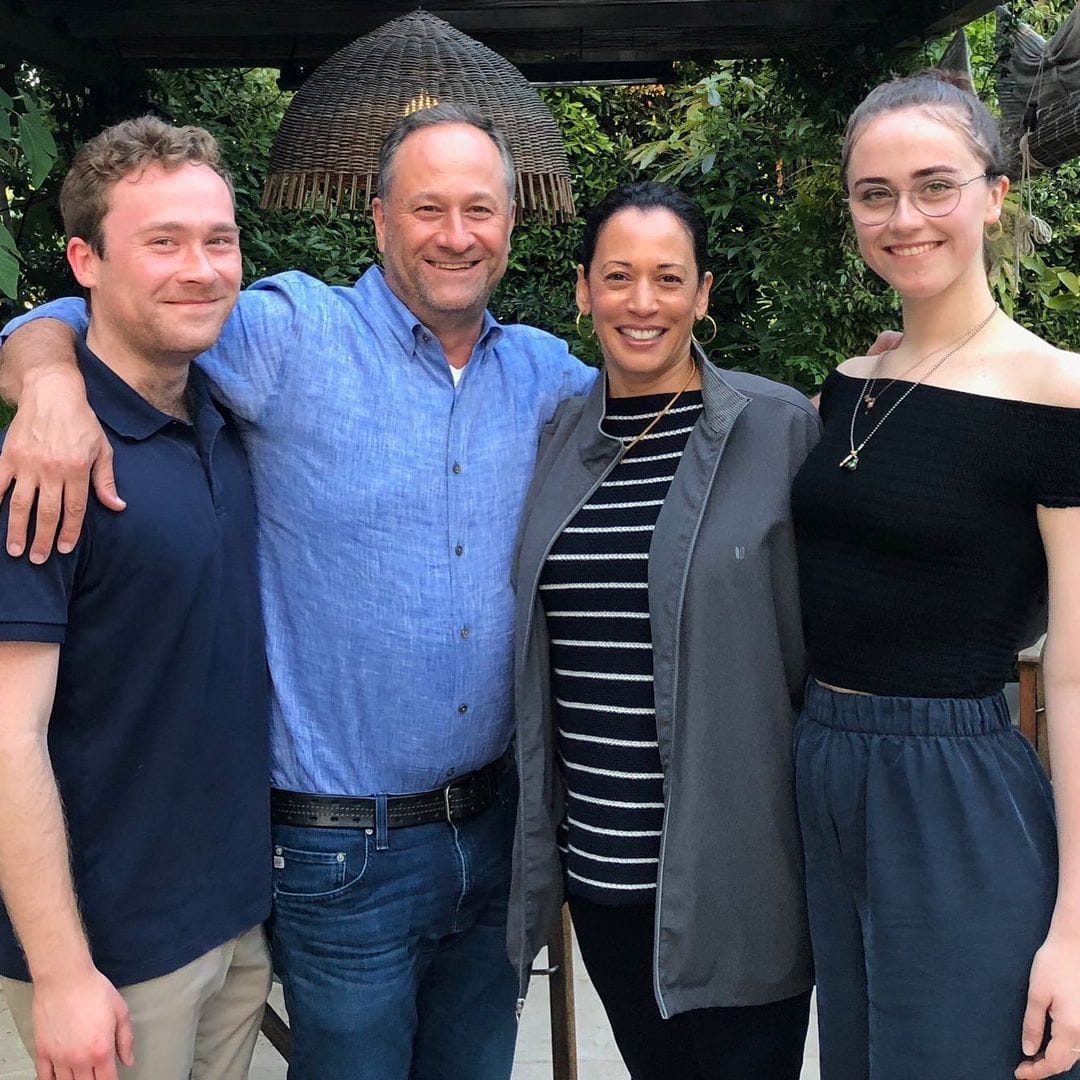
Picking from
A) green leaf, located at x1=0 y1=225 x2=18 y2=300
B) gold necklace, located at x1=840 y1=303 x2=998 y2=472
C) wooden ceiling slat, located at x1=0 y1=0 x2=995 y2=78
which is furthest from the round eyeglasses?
wooden ceiling slat, located at x1=0 y1=0 x2=995 y2=78

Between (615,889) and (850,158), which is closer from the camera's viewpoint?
(850,158)

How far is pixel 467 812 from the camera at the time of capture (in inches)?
75.9

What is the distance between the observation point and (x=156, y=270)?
1582 mm

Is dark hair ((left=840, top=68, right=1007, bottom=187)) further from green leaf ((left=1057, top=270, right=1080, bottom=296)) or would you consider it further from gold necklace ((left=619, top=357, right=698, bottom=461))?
green leaf ((left=1057, top=270, right=1080, bottom=296))

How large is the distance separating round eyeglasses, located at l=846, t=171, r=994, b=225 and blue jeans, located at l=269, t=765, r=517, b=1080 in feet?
3.71

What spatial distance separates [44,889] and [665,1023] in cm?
98

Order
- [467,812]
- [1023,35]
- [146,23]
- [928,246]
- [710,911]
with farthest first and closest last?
[146,23] → [1023,35] → [467,812] → [710,911] → [928,246]

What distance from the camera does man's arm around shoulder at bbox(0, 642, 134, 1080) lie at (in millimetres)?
1420

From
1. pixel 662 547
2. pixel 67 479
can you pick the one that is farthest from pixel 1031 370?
pixel 67 479

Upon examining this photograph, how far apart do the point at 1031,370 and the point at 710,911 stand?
87 centimetres

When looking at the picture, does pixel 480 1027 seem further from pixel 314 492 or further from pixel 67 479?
pixel 67 479

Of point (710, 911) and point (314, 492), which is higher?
point (314, 492)

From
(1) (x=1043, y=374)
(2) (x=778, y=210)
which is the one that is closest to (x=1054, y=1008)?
(1) (x=1043, y=374)

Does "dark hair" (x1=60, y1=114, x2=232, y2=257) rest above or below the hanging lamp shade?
below
